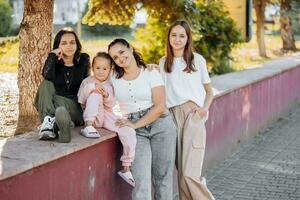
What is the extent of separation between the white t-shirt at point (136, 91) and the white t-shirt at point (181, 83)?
1.21 ft

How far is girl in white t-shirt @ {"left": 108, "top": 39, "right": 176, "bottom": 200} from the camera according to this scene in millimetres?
4562

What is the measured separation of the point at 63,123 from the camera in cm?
417

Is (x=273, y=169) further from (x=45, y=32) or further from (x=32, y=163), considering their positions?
(x=32, y=163)

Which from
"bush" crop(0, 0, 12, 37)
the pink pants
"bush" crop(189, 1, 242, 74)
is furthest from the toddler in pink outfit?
"bush" crop(0, 0, 12, 37)

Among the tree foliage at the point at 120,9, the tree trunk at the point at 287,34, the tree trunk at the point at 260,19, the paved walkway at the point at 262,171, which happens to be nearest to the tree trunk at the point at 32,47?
the paved walkway at the point at 262,171

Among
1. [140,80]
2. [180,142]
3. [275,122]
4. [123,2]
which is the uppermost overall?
[123,2]

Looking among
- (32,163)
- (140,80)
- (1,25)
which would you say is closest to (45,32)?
(140,80)

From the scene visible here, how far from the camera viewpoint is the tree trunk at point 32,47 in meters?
7.31

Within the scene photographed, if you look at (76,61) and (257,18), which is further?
(257,18)

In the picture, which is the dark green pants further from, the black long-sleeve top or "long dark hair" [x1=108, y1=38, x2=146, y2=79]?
"long dark hair" [x1=108, y1=38, x2=146, y2=79]

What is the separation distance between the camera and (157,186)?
4.83 m

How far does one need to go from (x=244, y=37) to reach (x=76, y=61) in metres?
8.10

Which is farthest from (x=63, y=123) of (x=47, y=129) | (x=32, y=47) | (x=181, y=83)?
(x=32, y=47)

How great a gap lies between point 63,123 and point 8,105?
4.53m
